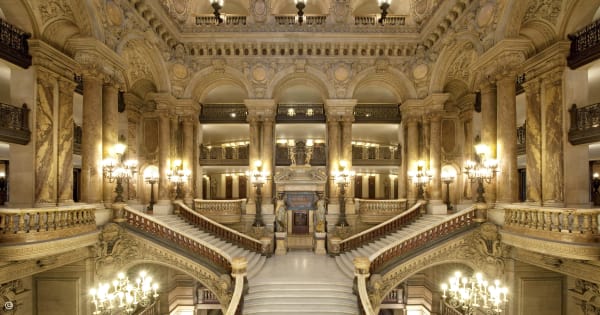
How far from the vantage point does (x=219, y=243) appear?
1423cm

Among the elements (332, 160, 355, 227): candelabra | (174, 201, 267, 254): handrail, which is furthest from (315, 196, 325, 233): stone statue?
(174, 201, 267, 254): handrail

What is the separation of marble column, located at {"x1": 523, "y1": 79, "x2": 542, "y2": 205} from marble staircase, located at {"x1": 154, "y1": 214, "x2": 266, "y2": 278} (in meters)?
9.95

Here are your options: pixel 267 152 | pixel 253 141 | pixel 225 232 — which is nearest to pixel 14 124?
Result: pixel 225 232

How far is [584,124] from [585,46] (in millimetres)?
2271

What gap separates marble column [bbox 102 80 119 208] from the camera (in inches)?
466

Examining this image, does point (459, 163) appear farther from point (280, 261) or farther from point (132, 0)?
point (132, 0)

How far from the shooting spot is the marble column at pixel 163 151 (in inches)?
643

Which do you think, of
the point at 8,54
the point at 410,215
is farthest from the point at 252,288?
the point at 8,54

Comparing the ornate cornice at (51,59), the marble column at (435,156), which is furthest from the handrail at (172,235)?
the marble column at (435,156)

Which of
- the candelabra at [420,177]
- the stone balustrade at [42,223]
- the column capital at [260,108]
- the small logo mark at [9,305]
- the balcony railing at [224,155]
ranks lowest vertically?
the small logo mark at [9,305]

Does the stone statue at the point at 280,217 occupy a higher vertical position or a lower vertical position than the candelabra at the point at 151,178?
lower

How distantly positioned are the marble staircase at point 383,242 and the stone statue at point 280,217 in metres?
2.95

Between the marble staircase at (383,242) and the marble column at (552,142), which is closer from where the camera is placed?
the marble column at (552,142)

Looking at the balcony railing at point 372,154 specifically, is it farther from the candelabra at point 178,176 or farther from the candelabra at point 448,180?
the candelabra at point 178,176
